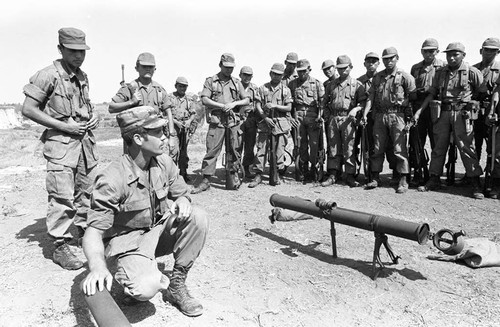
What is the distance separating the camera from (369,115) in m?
8.60

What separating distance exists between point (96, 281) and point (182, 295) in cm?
109

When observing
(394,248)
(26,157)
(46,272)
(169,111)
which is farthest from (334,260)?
(26,157)

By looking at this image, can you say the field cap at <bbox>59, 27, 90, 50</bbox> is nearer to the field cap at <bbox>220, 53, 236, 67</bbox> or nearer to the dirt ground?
the dirt ground

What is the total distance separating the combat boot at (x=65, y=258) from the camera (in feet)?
15.2

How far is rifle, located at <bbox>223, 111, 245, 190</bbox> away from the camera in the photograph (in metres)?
8.26

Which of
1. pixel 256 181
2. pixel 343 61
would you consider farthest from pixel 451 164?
pixel 256 181

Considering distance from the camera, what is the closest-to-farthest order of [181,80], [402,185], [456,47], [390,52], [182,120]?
1. [456,47]
2. [390,52]
3. [402,185]
4. [182,120]
5. [181,80]

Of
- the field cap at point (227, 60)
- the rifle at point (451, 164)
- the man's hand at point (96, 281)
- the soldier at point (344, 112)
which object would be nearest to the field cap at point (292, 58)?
the soldier at point (344, 112)

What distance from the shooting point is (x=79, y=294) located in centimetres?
414

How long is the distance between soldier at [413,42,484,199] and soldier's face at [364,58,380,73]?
1430 mm

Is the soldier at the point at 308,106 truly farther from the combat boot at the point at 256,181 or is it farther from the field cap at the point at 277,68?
the combat boot at the point at 256,181

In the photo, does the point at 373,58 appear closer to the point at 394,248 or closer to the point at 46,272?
the point at 394,248

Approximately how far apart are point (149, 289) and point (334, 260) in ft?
7.30

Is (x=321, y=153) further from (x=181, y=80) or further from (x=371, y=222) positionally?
(x=371, y=222)
